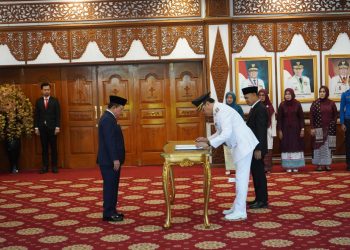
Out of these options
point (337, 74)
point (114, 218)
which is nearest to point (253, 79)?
point (337, 74)

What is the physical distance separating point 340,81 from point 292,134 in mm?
1904

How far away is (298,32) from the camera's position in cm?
969

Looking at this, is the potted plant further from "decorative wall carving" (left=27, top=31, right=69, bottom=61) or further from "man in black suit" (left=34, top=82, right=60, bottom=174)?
"decorative wall carving" (left=27, top=31, right=69, bottom=61)

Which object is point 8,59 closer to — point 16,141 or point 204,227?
point 16,141

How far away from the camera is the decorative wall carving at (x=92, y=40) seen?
970 cm

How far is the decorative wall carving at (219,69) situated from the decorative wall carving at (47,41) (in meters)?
2.74

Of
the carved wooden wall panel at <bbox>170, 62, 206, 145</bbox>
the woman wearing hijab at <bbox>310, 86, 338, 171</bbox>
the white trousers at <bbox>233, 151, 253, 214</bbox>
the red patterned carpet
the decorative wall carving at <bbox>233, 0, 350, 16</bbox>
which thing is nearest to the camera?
the red patterned carpet

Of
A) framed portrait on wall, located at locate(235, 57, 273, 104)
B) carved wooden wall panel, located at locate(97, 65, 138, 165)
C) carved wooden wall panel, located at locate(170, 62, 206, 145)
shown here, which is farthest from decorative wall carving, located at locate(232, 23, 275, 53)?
carved wooden wall panel, located at locate(97, 65, 138, 165)

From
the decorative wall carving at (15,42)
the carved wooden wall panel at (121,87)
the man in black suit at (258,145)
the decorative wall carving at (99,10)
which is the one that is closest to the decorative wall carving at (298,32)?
the decorative wall carving at (99,10)

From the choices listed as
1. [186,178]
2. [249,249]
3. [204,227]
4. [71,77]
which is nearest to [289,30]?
[186,178]

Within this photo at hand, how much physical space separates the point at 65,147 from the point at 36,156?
0.57m

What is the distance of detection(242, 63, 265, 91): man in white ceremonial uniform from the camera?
382 inches

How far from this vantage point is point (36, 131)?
371 inches

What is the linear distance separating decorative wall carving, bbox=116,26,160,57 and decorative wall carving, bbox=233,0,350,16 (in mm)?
1557
